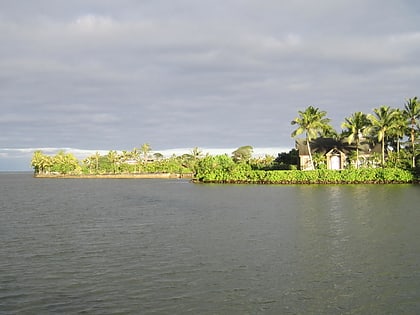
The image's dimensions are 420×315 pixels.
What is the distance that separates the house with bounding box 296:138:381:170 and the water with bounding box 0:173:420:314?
49192 millimetres

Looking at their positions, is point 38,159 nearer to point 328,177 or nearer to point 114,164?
point 114,164

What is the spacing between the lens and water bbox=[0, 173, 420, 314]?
12.7 metres

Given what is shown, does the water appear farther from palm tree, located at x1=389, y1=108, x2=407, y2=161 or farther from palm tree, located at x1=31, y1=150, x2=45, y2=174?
palm tree, located at x1=31, y1=150, x2=45, y2=174

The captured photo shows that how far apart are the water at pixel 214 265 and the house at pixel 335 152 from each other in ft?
161

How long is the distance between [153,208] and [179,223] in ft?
35.4

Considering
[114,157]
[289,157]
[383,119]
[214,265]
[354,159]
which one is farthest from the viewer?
[114,157]

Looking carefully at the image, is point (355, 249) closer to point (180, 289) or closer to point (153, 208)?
point (180, 289)

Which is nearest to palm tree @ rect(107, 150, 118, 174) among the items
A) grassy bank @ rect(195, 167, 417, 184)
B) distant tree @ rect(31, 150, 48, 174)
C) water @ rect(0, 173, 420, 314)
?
distant tree @ rect(31, 150, 48, 174)

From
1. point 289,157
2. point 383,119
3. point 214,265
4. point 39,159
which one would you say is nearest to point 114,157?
point 39,159

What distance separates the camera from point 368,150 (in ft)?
265

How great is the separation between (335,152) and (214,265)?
6709 centimetres

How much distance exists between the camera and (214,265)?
17.0m

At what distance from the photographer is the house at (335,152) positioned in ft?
259

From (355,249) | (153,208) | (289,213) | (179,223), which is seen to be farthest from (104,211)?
(355,249)
